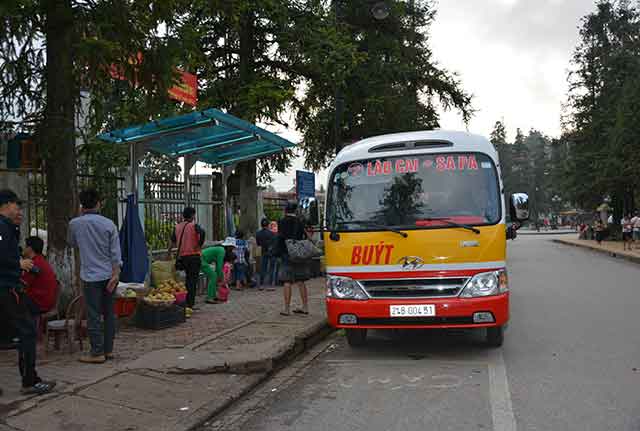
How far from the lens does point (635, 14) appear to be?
1706 inches

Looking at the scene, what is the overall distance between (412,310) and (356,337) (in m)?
1.29

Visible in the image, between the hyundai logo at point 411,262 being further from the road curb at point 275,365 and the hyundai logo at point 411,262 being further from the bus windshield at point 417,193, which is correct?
the road curb at point 275,365

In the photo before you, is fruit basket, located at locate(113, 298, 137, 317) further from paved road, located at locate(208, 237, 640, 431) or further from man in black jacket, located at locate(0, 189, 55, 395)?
man in black jacket, located at locate(0, 189, 55, 395)

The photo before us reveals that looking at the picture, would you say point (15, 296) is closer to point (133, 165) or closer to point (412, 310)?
point (412, 310)

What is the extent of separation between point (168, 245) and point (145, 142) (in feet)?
8.86

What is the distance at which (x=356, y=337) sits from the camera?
8.01m

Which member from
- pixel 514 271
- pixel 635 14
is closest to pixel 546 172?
pixel 635 14

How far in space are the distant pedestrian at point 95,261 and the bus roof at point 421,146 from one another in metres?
2.89

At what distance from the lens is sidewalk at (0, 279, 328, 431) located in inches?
195

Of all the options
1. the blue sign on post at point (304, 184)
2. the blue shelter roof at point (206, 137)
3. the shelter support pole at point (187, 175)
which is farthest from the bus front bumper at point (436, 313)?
the blue sign on post at point (304, 184)

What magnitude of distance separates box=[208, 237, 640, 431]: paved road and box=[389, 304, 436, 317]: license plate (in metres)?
0.55

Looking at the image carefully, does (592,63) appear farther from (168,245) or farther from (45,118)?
(45,118)

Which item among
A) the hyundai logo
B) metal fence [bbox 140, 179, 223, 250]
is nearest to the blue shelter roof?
metal fence [bbox 140, 179, 223, 250]

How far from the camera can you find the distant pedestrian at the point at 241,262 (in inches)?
568
